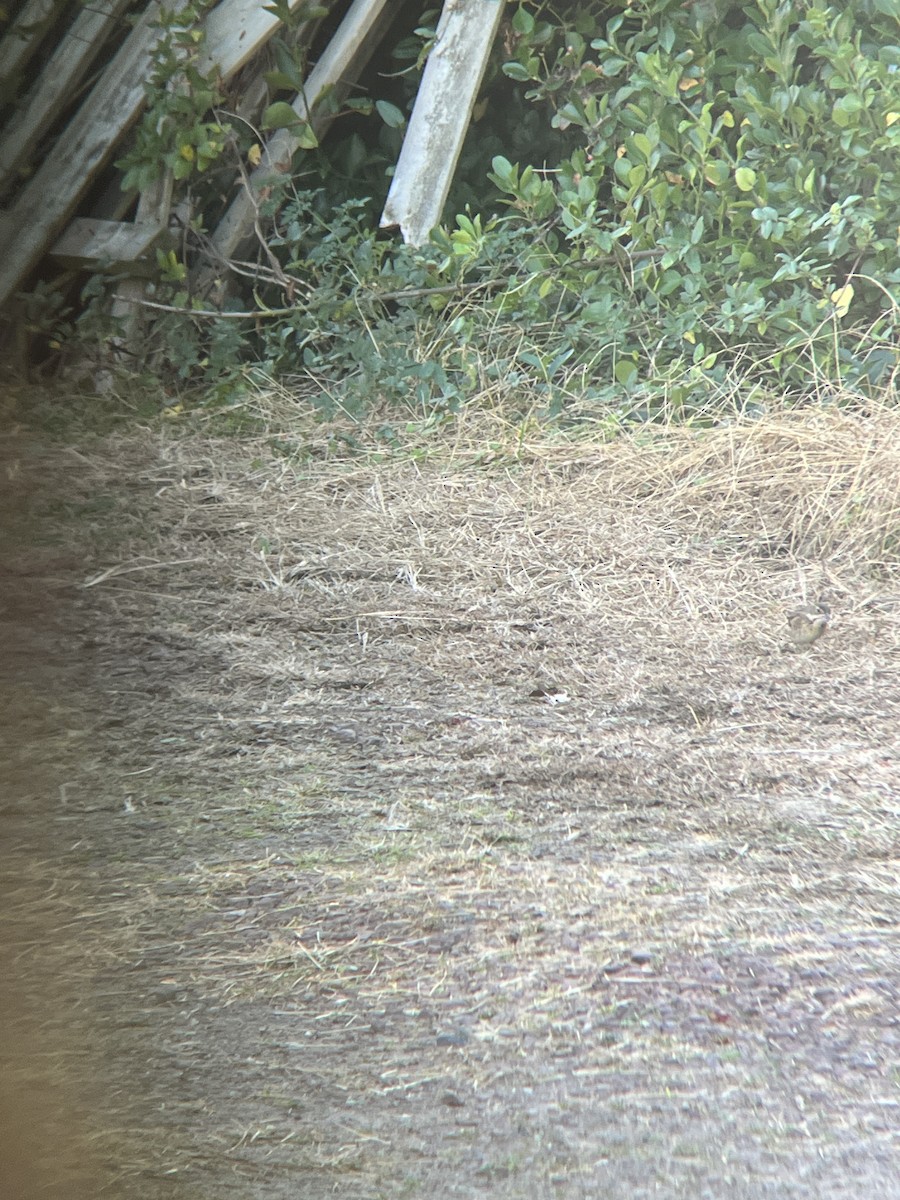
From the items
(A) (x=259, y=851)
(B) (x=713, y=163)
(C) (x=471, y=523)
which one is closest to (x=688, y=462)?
(C) (x=471, y=523)

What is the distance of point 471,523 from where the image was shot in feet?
10.6

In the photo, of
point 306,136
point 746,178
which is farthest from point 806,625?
point 306,136

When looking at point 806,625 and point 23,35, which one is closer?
point 806,625

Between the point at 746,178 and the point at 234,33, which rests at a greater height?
the point at 234,33

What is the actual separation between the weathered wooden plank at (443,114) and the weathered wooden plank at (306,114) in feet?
1.00

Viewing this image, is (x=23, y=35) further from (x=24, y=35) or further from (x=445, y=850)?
(x=445, y=850)

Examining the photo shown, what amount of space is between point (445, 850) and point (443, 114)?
127 inches

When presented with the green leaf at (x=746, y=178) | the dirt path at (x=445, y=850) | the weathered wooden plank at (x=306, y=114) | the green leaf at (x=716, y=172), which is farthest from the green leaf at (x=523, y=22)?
the dirt path at (x=445, y=850)

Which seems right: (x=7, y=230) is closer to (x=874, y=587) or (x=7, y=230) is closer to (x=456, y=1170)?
(x=874, y=587)

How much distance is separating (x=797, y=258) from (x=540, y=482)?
3.87 feet

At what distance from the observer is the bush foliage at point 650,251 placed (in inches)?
147

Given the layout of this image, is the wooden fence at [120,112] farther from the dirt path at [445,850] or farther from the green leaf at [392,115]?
the dirt path at [445,850]

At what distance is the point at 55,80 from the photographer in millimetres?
3996

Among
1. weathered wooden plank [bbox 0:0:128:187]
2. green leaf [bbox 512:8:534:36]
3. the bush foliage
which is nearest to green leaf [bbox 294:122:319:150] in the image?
the bush foliage
